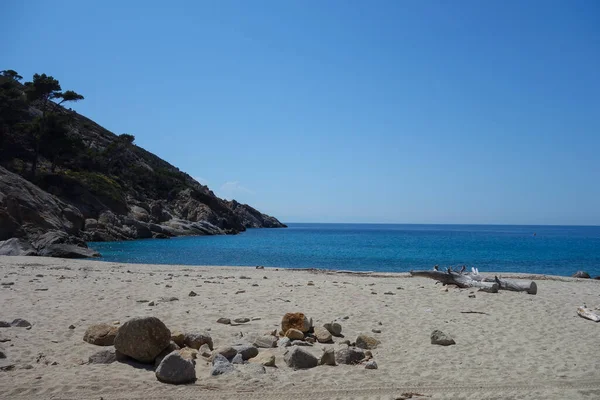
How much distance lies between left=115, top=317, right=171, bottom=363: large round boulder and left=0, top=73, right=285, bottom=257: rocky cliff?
85.9 ft

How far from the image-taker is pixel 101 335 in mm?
8789

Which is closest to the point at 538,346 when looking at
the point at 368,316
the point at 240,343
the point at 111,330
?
the point at 368,316

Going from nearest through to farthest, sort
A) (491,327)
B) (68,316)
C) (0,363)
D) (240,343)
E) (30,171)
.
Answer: (0,363)
(240,343)
(68,316)
(491,327)
(30,171)

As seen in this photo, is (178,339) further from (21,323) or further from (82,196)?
(82,196)

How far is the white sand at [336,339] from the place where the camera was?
7.01 metres

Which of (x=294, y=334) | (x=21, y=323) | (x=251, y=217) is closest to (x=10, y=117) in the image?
(x=21, y=323)

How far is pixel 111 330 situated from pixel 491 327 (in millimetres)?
8766

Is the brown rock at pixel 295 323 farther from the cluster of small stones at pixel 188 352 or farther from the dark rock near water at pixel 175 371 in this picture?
the dark rock near water at pixel 175 371

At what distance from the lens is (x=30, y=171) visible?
207 feet

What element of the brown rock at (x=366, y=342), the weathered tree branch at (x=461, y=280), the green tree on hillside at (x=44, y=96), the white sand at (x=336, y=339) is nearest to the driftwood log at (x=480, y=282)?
the weathered tree branch at (x=461, y=280)

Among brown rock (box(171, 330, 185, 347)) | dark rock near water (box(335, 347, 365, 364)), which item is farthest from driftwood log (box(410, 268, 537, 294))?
brown rock (box(171, 330, 185, 347))

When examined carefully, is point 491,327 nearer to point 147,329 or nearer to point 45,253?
point 147,329

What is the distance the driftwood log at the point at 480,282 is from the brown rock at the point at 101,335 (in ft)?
45.8

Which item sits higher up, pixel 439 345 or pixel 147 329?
pixel 147 329
